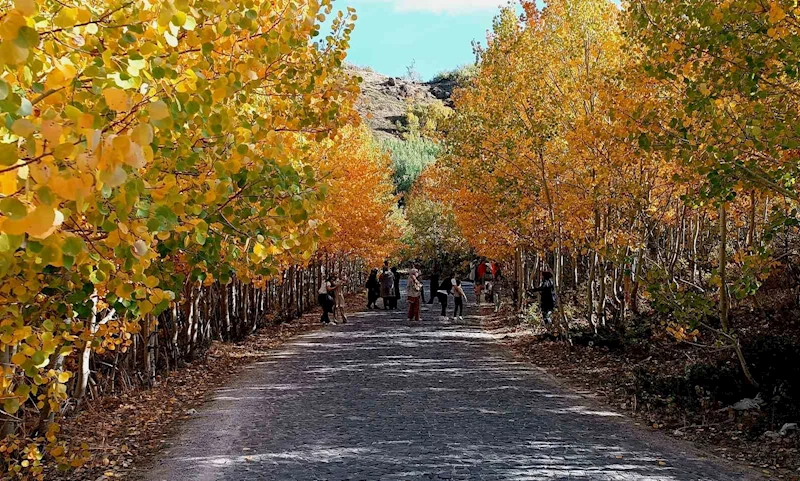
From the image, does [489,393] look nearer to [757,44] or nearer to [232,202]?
[757,44]

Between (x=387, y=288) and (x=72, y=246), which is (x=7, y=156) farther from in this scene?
(x=387, y=288)

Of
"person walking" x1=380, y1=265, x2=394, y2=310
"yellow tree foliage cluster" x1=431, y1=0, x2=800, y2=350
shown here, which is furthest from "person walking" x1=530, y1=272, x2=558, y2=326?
"person walking" x1=380, y1=265, x2=394, y2=310

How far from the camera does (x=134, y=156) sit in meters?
1.86

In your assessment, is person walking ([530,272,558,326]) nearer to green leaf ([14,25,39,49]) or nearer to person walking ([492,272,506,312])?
person walking ([492,272,506,312])

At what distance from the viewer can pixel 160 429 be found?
8.78 meters

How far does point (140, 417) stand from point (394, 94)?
146 meters

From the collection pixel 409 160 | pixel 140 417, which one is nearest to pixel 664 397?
pixel 140 417

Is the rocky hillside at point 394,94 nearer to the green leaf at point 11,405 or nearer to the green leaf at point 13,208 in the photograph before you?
the green leaf at point 11,405

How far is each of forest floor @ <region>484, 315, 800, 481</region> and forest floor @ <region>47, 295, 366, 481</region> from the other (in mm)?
5830

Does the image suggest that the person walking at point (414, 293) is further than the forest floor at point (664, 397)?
Yes

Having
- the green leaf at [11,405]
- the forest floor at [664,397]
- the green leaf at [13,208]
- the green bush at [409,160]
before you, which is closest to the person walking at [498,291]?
the forest floor at [664,397]

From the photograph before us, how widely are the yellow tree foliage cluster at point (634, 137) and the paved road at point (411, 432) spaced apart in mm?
2037

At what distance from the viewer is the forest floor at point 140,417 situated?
7277mm

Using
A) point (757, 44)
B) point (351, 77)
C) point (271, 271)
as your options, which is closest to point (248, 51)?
point (351, 77)
